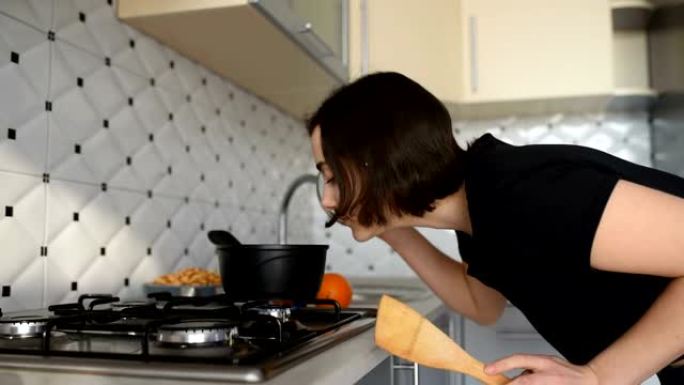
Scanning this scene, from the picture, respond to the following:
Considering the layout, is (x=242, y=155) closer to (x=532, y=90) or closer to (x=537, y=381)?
(x=532, y=90)

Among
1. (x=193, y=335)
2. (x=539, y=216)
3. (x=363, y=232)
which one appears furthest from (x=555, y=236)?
(x=193, y=335)

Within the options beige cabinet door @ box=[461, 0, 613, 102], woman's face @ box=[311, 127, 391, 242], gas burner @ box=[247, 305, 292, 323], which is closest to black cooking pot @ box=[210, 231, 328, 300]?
gas burner @ box=[247, 305, 292, 323]

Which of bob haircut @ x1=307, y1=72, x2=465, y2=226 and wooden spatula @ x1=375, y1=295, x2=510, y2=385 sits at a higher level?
bob haircut @ x1=307, y1=72, x2=465, y2=226

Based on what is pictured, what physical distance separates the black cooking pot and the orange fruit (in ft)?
0.61

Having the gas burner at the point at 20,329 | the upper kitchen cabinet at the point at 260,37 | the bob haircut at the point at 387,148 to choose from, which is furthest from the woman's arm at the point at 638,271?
the upper kitchen cabinet at the point at 260,37

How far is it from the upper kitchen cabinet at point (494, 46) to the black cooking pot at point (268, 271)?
0.97 m

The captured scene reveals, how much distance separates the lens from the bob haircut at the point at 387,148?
72cm

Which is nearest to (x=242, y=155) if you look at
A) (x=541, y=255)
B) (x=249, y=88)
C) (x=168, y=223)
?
(x=249, y=88)

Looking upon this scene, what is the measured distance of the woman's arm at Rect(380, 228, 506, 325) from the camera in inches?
38.8

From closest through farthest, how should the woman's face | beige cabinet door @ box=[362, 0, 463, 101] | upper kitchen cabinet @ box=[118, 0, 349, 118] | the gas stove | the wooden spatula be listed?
the gas stove, the wooden spatula, the woman's face, upper kitchen cabinet @ box=[118, 0, 349, 118], beige cabinet door @ box=[362, 0, 463, 101]

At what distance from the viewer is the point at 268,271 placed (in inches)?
36.7

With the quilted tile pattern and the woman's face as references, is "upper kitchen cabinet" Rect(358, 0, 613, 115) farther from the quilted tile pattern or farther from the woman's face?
the woman's face

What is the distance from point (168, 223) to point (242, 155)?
0.43m

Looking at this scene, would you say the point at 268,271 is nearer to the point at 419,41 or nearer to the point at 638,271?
the point at 638,271
